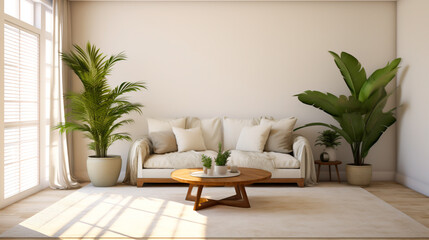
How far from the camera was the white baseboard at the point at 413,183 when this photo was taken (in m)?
4.75

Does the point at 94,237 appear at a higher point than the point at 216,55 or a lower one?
lower

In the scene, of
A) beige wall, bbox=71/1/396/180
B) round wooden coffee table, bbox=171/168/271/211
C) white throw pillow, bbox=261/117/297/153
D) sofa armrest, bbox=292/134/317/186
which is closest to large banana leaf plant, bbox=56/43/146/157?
beige wall, bbox=71/1/396/180

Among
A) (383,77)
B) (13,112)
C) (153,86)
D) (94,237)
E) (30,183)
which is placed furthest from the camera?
(153,86)

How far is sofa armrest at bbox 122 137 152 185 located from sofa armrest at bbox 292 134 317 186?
6.86 ft

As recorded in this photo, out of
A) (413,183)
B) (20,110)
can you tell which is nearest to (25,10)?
(20,110)

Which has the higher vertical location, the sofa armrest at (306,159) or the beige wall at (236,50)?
the beige wall at (236,50)

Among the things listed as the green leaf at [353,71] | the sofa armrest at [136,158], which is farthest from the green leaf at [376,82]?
the sofa armrest at [136,158]

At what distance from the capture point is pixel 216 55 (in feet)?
19.1

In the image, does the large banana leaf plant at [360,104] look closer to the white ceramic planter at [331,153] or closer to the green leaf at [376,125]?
the green leaf at [376,125]

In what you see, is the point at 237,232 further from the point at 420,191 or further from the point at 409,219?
the point at 420,191

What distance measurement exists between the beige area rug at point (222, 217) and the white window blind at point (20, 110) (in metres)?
0.65

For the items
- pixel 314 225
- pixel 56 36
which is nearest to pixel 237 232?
pixel 314 225

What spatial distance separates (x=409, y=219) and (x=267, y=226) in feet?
4.61

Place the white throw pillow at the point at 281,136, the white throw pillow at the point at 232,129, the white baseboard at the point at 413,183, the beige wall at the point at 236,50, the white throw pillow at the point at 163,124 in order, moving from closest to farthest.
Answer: the white baseboard at the point at 413,183 < the white throw pillow at the point at 281,136 < the white throw pillow at the point at 163,124 < the white throw pillow at the point at 232,129 < the beige wall at the point at 236,50
